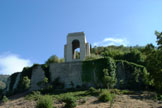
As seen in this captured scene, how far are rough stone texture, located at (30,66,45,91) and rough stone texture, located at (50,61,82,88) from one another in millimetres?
1453

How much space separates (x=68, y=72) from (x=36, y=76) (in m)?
4.56

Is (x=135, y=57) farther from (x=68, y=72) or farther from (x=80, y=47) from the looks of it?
(x=68, y=72)

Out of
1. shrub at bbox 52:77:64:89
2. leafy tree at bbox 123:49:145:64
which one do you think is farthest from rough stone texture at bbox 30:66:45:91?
leafy tree at bbox 123:49:145:64

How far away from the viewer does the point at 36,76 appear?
23.1m

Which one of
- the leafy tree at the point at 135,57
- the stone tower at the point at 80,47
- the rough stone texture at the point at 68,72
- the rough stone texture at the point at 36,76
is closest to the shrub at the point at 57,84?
the rough stone texture at the point at 68,72

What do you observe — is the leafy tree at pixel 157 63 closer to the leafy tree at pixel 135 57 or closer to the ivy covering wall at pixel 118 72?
the ivy covering wall at pixel 118 72

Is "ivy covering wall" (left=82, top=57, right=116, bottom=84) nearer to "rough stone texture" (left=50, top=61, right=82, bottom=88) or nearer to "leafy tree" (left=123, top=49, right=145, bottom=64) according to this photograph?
"rough stone texture" (left=50, top=61, right=82, bottom=88)

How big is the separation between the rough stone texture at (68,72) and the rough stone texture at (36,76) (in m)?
1.45

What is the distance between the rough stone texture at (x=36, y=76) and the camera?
2231 cm

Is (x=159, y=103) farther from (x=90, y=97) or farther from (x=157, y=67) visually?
(x=90, y=97)

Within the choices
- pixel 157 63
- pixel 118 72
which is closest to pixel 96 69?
pixel 118 72

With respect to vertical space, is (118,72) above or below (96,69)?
below

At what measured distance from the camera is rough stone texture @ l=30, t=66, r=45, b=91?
73.2ft

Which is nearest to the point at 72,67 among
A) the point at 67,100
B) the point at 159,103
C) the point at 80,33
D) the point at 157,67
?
the point at 80,33
